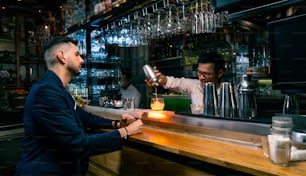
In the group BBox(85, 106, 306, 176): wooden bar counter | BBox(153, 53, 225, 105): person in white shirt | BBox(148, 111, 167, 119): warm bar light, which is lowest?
BBox(85, 106, 306, 176): wooden bar counter

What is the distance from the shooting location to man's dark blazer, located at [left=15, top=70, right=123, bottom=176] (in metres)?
1.37

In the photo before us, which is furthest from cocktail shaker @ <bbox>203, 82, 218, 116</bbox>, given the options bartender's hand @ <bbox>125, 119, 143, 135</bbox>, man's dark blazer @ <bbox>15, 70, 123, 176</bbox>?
man's dark blazer @ <bbox>15, 70, 123, 176</bbox>

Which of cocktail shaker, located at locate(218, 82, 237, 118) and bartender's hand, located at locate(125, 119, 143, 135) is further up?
cocktail shaker, located at locate(218, 82, 237, 118)

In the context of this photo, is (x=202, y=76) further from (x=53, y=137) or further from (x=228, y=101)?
(x=53, y=137)

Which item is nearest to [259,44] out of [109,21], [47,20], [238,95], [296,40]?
[109,21]

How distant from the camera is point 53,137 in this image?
4.58ft

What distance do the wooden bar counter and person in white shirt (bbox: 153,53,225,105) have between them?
0.59m

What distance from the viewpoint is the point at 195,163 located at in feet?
4.37

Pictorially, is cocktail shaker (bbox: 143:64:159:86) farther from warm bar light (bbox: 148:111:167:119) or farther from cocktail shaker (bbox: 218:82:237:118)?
cocktail shaker (bbox: 218:82:237:118)

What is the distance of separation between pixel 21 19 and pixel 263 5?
5.04m

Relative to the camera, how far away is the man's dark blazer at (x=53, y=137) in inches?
54.1

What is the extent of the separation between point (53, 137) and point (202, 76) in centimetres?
150

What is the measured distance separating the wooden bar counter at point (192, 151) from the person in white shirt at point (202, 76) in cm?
59

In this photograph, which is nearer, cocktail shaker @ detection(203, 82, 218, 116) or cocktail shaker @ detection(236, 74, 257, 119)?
cocktail shaker @ detection(236, 74, 257, 119)
